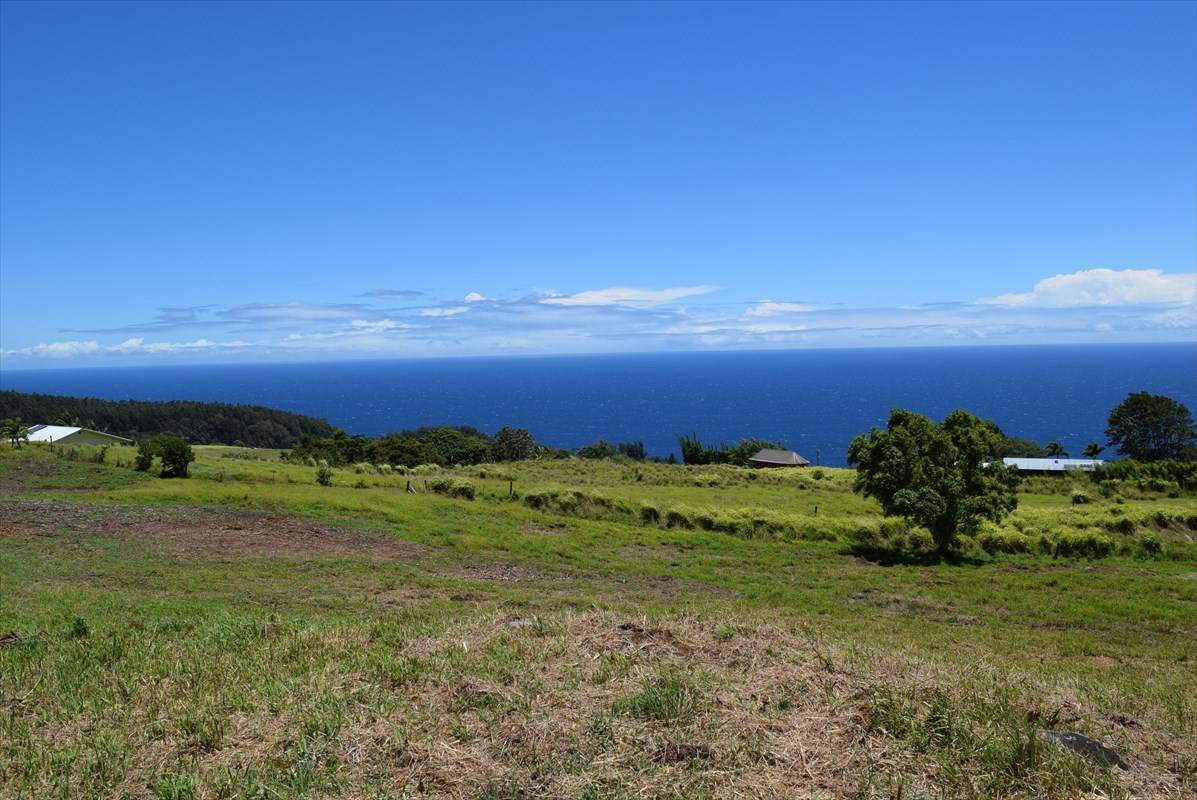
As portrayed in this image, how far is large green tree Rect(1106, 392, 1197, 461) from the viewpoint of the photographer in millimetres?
77188

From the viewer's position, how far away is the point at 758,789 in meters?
4.82

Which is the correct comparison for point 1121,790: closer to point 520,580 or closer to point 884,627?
point 884,627

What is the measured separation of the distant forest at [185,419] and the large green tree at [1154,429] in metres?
99.2

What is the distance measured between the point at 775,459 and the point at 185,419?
91.2 m

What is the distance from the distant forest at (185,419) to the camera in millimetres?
97812

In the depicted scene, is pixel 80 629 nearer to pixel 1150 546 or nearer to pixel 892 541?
pixel 892 541

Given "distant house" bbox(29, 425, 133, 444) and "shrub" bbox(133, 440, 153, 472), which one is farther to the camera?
"distant house" bbox(29, 425, 133, 444)

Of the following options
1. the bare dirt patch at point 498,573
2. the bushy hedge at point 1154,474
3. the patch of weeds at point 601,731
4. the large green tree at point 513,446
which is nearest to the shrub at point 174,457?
the bare dirt patch at point 498,573

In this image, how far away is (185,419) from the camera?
11131 cm

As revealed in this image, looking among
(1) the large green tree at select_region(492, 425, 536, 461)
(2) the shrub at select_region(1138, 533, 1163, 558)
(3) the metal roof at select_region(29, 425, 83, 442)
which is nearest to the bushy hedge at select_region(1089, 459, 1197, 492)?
(2) the shrub at select_region(1138, 533, 1163, 558)

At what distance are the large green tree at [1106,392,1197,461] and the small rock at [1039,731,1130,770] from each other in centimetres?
8956

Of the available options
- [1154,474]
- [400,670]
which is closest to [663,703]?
[400,670]

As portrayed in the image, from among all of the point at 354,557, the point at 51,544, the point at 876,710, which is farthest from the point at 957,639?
the point at 51,544

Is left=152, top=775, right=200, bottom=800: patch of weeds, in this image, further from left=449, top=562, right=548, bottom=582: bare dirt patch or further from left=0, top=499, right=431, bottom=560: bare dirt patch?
left=0, top=499, right=431, bottom=560: bare dirt patch
